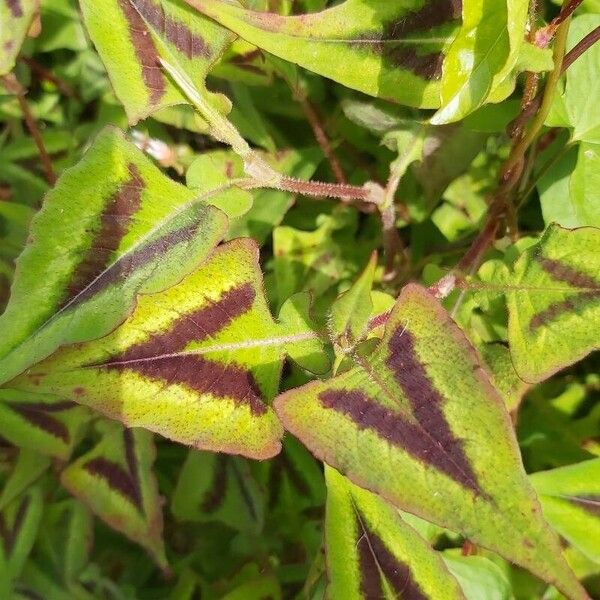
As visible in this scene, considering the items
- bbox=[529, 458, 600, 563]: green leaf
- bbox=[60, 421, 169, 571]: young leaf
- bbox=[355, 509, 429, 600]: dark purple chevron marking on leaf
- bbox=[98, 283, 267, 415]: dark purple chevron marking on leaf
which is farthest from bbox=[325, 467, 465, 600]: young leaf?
bbox=[60, 421, 169, 571]: young leaf

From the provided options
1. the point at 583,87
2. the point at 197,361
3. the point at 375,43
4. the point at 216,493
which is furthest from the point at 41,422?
the point at 583,87

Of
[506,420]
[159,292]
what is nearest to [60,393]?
[159,292]

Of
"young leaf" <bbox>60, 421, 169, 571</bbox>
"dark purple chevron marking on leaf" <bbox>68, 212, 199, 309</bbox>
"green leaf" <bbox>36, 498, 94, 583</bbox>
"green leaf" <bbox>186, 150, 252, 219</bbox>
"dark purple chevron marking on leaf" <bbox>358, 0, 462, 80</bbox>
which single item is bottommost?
"green leaf" <bbox>36, 498, 94, 583</bbox>

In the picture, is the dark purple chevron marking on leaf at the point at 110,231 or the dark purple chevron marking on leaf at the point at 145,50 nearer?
the dark purple chevron marking on leaf at the point at 110,231

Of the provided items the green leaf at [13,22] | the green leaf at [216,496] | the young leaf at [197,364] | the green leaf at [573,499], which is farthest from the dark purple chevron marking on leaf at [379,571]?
the green leaf at [13,22]

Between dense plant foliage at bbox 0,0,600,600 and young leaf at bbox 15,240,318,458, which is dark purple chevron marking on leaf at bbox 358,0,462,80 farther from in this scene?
young leaf at bbox 15,240,318,458

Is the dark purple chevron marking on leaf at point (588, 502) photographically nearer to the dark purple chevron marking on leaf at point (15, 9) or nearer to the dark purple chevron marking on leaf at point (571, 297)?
the dark purple chevron marking on leaf at point (571, 297)

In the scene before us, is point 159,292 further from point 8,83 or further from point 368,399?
point 8,83

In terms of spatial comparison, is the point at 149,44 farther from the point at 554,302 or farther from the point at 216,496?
the point at 216,496
